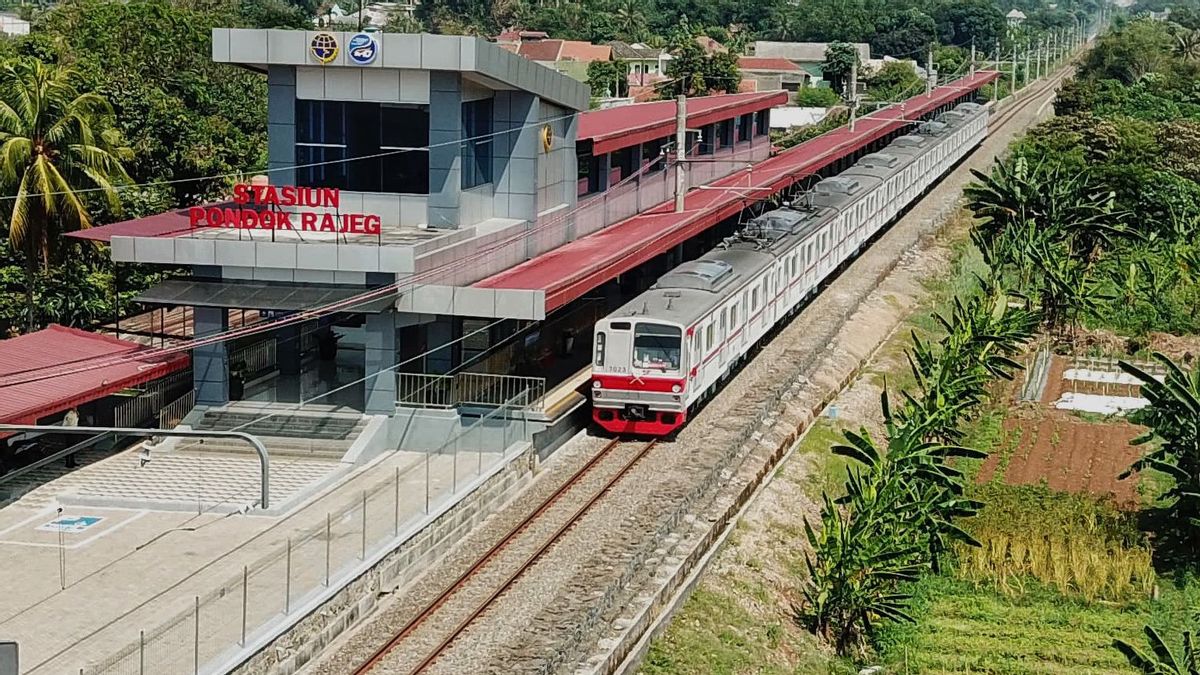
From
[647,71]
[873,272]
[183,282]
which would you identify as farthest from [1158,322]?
[647,71]

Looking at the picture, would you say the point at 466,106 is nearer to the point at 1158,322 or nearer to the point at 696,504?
the point at 696,504

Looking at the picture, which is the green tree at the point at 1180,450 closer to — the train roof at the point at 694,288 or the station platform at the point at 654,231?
the train roof at the point at 694,288

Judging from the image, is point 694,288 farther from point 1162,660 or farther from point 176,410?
point 1162,660

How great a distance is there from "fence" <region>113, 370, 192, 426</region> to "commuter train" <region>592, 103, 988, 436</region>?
26.8 feet

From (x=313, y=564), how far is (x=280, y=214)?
1027cm

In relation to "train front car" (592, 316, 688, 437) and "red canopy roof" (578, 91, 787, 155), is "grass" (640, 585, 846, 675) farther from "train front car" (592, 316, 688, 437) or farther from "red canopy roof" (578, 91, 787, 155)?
"red canopy roof" (578, 91, 787, 155)

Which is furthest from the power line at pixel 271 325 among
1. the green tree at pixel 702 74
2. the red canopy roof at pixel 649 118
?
the green tree at pixel 702 74

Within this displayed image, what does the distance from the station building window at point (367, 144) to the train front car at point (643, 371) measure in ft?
18.8

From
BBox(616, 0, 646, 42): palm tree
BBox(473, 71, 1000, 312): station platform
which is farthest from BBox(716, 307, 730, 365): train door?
BBox(616, 0, 646, 42): palm tree

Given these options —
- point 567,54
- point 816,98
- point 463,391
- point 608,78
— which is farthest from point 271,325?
point 567,54

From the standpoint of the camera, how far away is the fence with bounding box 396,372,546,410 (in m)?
30.9

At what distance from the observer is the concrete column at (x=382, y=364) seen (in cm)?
3067

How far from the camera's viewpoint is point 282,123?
1355 inches

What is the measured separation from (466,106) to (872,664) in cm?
1554
